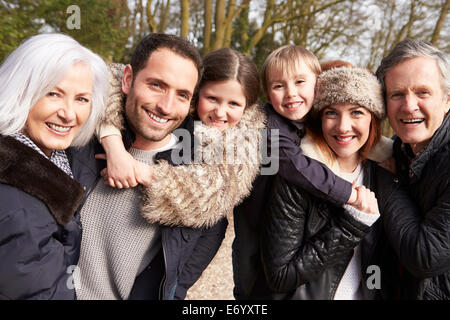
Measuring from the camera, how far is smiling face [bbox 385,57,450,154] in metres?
1.90

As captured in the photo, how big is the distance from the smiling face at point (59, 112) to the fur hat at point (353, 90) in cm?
151

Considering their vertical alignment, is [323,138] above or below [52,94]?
below

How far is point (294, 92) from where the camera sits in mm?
2301

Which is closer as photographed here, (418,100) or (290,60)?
(418,100)

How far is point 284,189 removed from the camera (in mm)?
2045

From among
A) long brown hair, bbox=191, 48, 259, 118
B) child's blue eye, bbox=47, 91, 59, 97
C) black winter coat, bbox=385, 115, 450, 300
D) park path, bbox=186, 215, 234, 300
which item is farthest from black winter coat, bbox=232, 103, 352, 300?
park path, bbox=186, 215, 234, 300

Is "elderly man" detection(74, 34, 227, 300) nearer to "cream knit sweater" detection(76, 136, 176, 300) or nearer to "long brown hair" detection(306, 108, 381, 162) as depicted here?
"cream knit sweater" detection(76, 136, 176, 300)

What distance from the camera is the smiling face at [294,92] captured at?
232 cm

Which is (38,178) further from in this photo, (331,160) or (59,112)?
(331,160)

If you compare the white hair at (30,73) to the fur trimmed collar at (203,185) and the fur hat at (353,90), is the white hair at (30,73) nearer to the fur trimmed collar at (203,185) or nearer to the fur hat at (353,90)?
the fur trimmed collar at (203,185)

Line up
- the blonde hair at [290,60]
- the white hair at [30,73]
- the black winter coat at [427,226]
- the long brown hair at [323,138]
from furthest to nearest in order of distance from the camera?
the blonde hair at [290,60], the long brown hair at [323,138], the black winter coat at [427,226], the white hair at [30,73]

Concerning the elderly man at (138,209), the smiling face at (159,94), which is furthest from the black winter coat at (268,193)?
the smiling face at (159,94)

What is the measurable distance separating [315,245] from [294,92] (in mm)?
1087

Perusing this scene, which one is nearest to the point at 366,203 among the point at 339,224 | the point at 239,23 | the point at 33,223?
the point at 339,224
